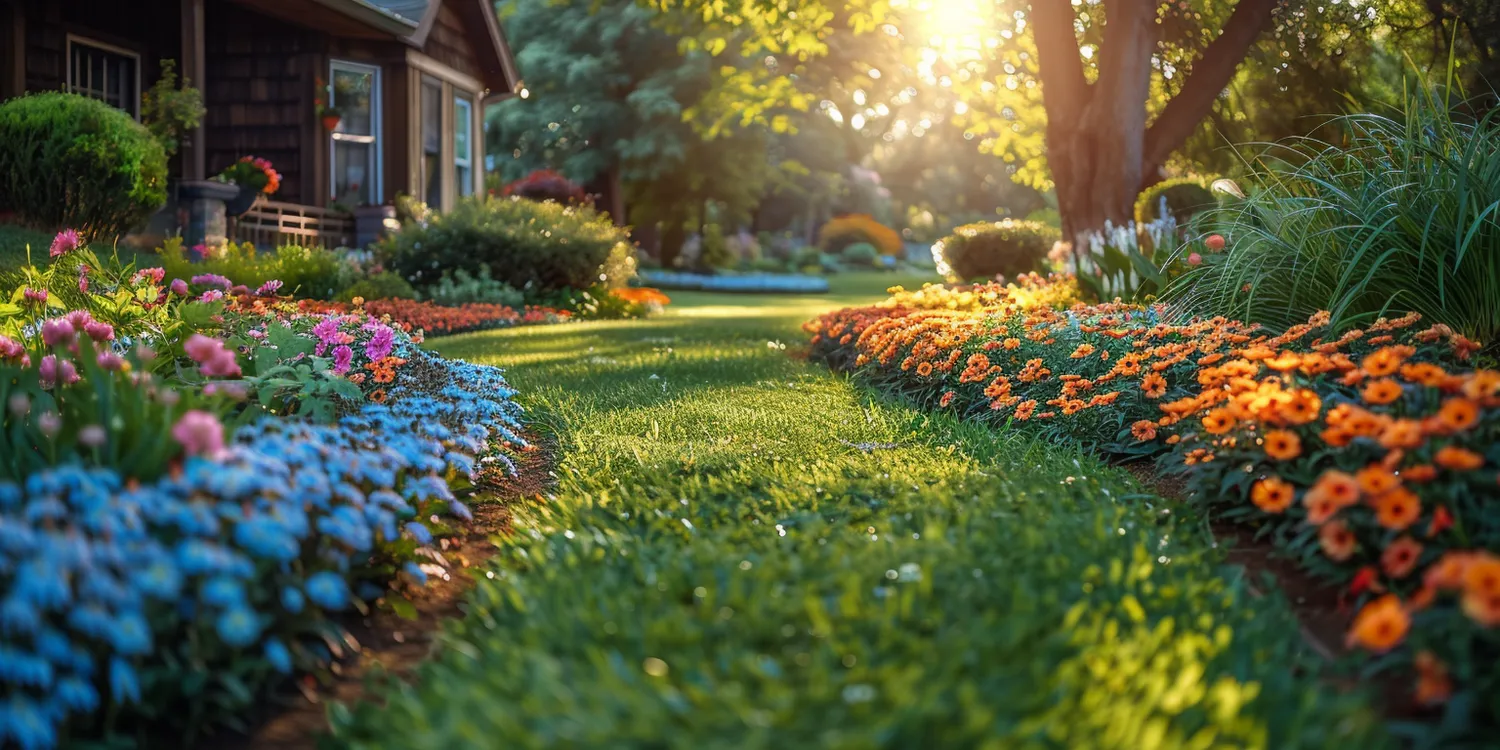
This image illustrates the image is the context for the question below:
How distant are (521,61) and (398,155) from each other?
11.4m

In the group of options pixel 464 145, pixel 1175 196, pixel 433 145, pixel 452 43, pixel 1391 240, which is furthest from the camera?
pixel 464 145

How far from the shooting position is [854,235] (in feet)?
155

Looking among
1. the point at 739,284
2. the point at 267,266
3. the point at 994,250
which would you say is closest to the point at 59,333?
the point at 267,266

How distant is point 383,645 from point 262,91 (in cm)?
1313

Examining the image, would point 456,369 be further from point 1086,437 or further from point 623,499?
point 1086,437

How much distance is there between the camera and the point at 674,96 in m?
25.0

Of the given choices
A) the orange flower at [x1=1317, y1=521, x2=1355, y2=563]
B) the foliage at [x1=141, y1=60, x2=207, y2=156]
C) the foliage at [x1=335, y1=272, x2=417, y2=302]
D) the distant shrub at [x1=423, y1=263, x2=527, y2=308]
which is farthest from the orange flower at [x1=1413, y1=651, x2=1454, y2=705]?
the foliage at [x1=141, y1=60, x2=207, y2=156]

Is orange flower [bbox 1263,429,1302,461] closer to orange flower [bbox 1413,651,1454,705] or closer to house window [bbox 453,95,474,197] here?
orange flower [bbox 1413,651,1454,705]

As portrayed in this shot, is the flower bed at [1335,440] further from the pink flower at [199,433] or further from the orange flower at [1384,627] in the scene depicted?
the pink flower at [199,433]

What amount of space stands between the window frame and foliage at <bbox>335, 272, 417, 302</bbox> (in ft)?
10.7

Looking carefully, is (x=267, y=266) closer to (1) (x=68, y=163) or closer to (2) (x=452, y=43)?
(1) (x=68, y=163)

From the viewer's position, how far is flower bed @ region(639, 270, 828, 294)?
24.6 meters

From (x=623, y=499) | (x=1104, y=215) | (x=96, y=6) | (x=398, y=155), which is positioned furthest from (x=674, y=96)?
(x=623, y=499)

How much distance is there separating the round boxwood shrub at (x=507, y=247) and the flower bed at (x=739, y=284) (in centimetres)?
995
